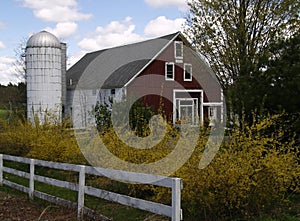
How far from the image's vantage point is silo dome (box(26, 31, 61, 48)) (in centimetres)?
2662

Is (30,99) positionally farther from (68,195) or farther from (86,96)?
(68,195)

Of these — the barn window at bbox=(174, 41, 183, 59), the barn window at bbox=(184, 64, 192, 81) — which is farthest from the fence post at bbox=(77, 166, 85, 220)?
the barn window at bbox=(184, 64, 192, 81)

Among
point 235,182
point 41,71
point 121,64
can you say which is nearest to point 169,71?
point 121,64

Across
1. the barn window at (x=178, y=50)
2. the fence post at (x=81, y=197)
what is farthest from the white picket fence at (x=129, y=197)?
the barn window at (x=178, y=50)

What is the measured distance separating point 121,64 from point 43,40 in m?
5.73

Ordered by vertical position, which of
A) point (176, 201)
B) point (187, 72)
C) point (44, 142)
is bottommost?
point (176, 201)

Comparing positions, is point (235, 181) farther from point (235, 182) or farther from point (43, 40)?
point (43, 40)

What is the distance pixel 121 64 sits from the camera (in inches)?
1174

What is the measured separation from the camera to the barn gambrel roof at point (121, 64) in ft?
90.7

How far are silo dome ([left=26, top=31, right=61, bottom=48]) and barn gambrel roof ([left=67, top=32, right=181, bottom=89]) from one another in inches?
163

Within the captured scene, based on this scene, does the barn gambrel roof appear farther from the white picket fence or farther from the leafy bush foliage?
the leafy bush foliage

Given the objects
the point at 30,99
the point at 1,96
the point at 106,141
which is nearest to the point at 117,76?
the point at 30,99

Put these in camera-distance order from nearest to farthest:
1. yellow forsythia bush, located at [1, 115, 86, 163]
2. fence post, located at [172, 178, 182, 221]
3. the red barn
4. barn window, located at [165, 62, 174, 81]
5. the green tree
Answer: fence post, located at [172, 178, 182, 221]
yellow forsythia bush, located at [1, 115, 86, 163]
the green tree
the red barn
barn window, located at [165, 62, 174, 81]

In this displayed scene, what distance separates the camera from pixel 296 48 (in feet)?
32.3
